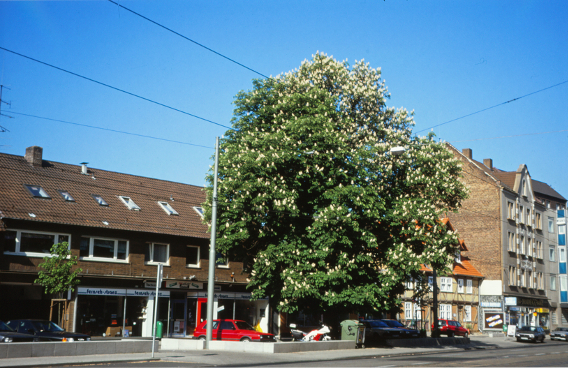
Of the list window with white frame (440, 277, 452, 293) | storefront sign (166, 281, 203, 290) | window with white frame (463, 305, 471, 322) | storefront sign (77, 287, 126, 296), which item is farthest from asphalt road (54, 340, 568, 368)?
window with white frame (463, 305, 471, 322)

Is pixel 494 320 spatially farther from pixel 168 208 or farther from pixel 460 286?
pixel 168 208

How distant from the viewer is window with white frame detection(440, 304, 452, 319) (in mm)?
52875

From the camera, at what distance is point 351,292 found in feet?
82.3

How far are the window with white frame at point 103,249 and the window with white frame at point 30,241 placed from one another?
106cm

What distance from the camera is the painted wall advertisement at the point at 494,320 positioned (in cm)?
5606

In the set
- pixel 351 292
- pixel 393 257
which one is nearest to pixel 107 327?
pixel 351 292

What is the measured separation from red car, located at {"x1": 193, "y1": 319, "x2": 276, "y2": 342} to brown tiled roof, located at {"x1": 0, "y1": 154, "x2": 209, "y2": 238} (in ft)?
26.5

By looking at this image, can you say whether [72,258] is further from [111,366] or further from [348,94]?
[348,94]

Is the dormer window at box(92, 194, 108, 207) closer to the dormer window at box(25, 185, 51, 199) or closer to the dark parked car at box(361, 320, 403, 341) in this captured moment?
the dormer window at box(25, 185, 51, 199)

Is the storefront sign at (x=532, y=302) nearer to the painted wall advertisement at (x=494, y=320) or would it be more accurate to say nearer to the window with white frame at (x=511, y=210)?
the painted wall advertisement at (x=494, y=320)

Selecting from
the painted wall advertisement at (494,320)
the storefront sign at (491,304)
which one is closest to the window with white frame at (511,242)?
the storefront sign at (491,304)

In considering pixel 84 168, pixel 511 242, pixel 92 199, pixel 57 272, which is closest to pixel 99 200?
pixel 92 199

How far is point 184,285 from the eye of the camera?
34406mm

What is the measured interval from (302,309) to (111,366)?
12904 millimetres
